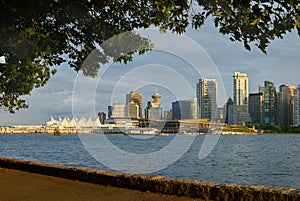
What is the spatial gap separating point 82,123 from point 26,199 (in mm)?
144959

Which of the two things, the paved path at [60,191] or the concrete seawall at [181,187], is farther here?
the paved path at [60,191]

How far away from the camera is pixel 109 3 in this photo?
7.25 meters

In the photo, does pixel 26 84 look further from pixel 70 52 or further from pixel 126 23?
pixel 126 23

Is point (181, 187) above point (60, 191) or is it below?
above

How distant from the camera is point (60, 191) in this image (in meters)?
7.20

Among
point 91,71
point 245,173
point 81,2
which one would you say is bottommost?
point 245,173

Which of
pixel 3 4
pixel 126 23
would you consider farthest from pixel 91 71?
pixel 3 4

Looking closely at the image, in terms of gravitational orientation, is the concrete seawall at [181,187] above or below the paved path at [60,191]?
above

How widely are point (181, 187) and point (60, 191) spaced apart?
2.26 meters

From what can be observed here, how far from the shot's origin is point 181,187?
21.4ft

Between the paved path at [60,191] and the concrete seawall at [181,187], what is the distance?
15 cm

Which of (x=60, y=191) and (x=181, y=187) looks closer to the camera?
(x=181, y=187)

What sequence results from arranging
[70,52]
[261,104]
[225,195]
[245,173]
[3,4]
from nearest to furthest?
1. [3,4]
2. [225,195]
3. [70,52]
4. [245,173]
5. [261,104]

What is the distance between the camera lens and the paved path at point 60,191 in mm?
6496
